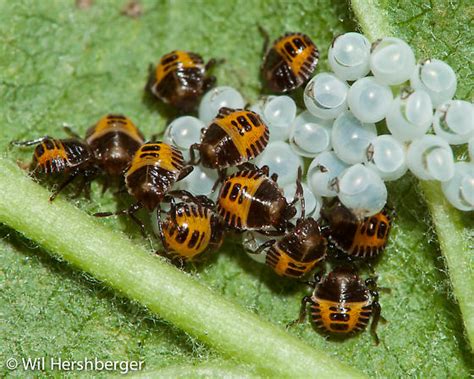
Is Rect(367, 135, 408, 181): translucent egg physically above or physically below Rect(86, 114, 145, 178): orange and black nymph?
above

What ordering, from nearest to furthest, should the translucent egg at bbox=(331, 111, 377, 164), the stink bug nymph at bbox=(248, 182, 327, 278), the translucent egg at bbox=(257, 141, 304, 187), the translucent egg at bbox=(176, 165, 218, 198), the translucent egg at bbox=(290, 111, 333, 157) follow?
the translucent egg at bbox=(331, 111, 377, 164), the stink bug nymph at bbox=(248, 182, 327, 278), the translucent egg at bbox=(290, 111, 333, 157), the translucent egg at bbox=(257, 141, 304, 187), the translucent egg at bbox=(176, 165, 218, 198)

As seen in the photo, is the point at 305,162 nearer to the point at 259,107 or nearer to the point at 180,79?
the point at 259,107

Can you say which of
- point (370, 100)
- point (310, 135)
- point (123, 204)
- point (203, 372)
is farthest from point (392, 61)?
point (203, 372)

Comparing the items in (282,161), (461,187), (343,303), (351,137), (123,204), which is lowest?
(343,303)

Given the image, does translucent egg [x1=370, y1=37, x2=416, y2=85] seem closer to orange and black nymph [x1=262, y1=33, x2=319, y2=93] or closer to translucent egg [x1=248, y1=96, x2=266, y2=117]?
orange and black nymph [x1=262, y1=33, x2=319, y2=93]

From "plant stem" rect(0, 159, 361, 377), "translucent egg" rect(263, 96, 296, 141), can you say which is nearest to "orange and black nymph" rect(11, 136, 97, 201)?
"plant stem" rect(0, 159, 361, 377)
